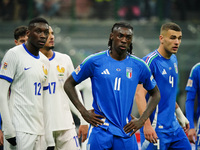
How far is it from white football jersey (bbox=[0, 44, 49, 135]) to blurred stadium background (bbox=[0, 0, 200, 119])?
823 cm

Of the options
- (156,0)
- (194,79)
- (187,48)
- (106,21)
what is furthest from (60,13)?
(194,79)

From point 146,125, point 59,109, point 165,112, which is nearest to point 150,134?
point 146,125

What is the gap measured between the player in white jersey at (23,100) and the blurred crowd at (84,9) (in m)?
9.64

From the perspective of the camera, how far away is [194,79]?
708 centimetres

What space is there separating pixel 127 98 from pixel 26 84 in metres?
1.31

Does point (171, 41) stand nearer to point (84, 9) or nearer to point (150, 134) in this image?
point (150, 134)

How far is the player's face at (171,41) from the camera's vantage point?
6277 millimetres

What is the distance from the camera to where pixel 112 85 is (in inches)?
190

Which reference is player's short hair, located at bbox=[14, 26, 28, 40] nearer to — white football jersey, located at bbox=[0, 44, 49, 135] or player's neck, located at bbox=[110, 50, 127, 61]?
white football jersey, located at bbox=[0, 44, 49, 135]

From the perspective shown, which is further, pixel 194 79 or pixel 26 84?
pixel 194 79

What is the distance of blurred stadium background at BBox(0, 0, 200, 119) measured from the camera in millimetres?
14203

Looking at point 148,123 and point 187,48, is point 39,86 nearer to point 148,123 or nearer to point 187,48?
point 148,123

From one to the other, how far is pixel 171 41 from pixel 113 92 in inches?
73.5

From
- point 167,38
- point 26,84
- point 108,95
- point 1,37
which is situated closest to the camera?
point 108,95
